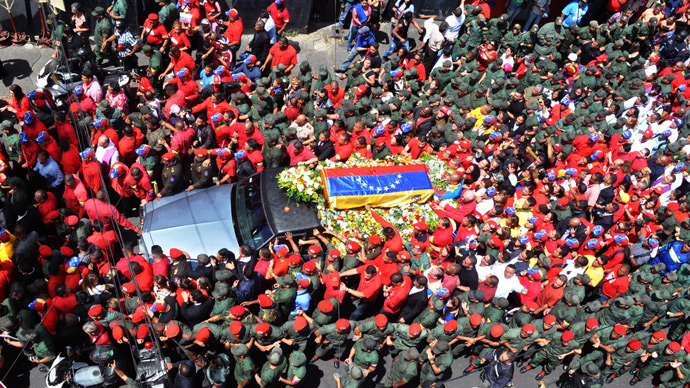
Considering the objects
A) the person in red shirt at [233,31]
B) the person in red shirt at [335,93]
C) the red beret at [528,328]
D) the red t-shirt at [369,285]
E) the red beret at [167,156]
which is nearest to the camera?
the red beret at [528,328]

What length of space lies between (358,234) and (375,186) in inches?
33.8

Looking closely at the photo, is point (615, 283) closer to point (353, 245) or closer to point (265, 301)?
point (353, 245)

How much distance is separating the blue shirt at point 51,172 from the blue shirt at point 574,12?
1252 cm

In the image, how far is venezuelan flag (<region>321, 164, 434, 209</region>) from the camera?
8594mm

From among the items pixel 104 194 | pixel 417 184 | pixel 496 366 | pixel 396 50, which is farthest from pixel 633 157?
pixel 104 194

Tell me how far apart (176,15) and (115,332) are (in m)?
7.54

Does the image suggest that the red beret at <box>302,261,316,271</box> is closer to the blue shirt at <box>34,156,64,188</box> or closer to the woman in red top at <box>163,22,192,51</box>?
the blue shirt at <box>34,156,64,188</box>

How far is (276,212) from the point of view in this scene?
830 cm

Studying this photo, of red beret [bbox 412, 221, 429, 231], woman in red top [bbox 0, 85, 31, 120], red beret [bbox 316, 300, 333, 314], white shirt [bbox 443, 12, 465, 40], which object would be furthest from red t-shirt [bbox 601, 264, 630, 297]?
woman in red top [bbox 0, 85, 31, 120]

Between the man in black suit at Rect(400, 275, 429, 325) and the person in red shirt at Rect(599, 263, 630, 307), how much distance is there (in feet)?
9.16

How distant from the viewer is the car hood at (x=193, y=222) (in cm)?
819

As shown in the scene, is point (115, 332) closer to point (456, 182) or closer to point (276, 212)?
point (276, 212)

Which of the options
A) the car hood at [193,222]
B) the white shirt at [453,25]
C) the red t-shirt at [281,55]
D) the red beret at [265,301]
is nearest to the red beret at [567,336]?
the red beret at [265,301]

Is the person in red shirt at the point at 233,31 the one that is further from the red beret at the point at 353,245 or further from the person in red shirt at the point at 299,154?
the red beret at the point at 353,245
